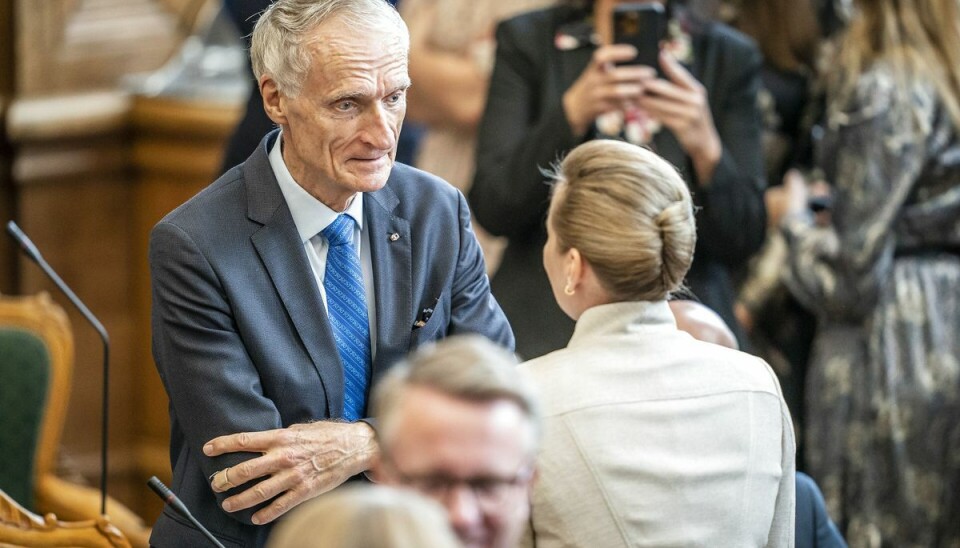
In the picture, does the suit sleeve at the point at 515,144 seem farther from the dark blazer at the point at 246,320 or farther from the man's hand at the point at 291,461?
the man's hand at the point at 291,461

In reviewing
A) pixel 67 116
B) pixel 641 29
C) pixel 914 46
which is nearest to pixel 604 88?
pixel 641 29

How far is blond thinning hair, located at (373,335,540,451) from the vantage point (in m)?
1.58

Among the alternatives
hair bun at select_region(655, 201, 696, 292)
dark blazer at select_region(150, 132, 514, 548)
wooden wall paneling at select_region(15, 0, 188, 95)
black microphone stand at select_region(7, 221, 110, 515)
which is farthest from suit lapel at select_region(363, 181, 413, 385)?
wooden wall paneling at select_region(15, 0, 188, 95)

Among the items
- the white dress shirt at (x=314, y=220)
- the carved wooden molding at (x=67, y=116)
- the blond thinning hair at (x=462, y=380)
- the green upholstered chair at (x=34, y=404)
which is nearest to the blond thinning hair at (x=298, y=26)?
the white dress shirt at (x=314, y=220)

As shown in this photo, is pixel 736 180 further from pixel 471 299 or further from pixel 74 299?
pixel 74 299

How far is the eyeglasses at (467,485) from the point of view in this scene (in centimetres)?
156

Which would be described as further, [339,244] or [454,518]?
[339,244]

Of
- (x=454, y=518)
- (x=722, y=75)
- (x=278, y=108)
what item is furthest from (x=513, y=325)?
(x=454, y=518)

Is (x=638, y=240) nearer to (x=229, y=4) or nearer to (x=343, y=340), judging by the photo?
(x=343, y=340)

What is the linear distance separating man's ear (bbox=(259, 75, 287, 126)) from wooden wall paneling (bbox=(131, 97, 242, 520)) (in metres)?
3.11

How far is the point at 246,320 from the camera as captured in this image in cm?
233

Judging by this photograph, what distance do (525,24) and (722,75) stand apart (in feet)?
1.53

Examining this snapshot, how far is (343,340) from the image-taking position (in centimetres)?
241

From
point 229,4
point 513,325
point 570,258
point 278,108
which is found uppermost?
point 278,108
